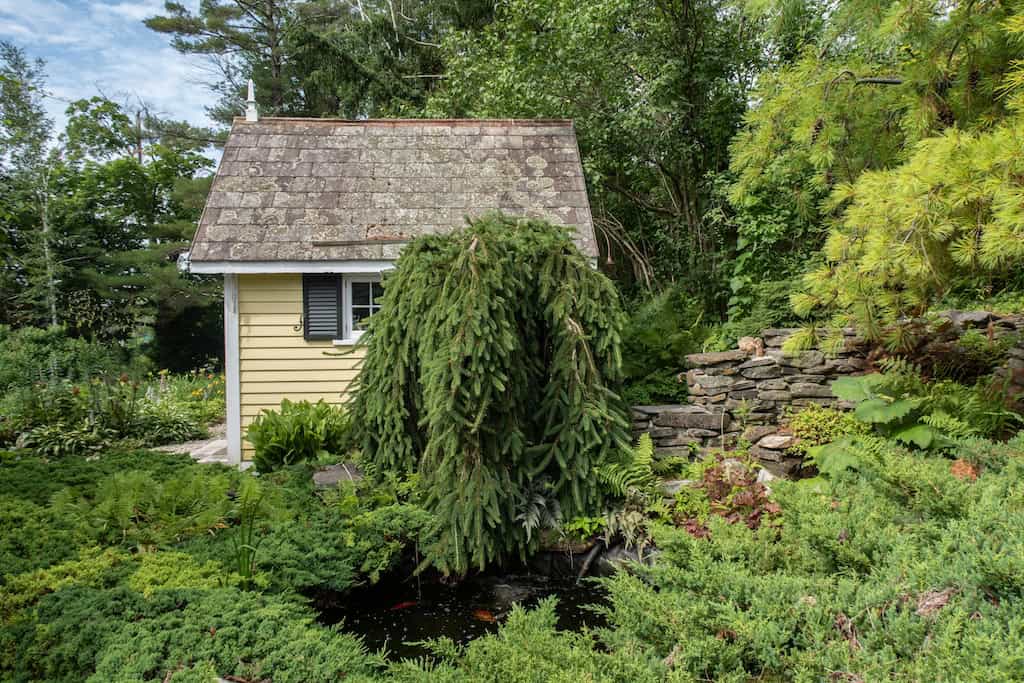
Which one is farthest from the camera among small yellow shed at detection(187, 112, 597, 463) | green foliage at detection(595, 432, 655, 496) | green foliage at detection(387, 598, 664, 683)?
small yellow shed at detection(187, 112, 597, 463)

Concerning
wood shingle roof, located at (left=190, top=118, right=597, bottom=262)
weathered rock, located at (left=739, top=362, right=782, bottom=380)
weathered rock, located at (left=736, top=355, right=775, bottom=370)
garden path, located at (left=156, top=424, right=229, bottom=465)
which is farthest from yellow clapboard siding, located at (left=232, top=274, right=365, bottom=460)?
weathered rock, located at (left=739, top=362, right=782, bottom=380)

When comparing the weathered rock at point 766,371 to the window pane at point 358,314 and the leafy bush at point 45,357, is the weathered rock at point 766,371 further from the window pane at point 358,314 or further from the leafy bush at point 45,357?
the leafy bush at point 45,357

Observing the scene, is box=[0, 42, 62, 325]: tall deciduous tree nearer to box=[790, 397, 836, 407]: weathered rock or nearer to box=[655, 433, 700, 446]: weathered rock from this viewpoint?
box=[655, 433, 700, 446]: weathered rock

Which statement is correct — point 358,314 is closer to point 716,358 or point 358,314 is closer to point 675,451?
point 675,451

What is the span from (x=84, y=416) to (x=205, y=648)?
289 inches

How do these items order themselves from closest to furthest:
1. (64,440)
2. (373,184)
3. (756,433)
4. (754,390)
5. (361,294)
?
(756,433)
(754,390)
(361,294)
(64,440)
(373,184)

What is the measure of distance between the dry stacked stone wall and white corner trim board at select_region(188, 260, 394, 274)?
3.50m

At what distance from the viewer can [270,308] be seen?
7.57 m

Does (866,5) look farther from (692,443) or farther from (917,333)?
(692,443)

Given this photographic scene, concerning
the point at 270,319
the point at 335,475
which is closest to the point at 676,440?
the point at 335,475

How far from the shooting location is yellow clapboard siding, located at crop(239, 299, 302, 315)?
753cm

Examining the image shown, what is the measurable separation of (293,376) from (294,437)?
1.52 metres

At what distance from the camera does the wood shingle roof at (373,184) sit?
7.36 metres

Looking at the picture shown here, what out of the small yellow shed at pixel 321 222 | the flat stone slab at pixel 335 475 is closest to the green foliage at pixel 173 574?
the flat stone slab at pixel 335 475
